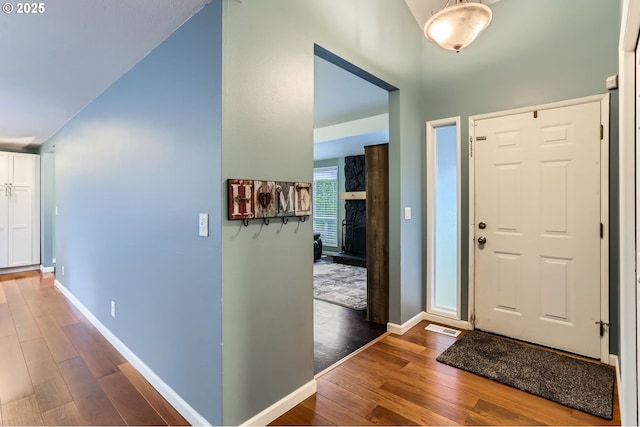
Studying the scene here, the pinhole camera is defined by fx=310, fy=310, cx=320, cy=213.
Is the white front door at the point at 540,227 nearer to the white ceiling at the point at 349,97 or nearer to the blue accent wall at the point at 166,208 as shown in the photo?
the white ceiling at the point at 349,97

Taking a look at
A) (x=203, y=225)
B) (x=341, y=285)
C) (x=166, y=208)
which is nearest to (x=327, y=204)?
(x=341, y=285)

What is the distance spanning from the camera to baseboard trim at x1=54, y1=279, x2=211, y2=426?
1770 mm

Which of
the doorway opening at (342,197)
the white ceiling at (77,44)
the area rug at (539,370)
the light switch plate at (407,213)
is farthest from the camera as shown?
the light switch plate at (407,213)

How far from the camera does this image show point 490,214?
2.91 m

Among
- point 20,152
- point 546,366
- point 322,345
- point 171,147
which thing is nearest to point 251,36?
point 171,147

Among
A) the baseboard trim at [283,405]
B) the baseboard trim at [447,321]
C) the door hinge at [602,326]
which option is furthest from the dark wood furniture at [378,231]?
the door hinge at [602,326]

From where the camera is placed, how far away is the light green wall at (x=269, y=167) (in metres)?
1.62

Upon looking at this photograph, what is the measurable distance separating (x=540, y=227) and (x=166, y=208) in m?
2.97

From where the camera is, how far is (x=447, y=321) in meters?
3.16

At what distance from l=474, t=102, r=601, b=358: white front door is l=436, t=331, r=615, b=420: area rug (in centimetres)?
20

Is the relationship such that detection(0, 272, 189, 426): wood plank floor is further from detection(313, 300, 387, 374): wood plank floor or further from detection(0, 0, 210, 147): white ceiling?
detection(0, 0, 210, 147): white ceiling

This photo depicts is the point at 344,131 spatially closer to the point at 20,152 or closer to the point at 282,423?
the point at 282,423

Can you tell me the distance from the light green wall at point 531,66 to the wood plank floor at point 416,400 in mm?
965

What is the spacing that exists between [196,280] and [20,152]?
247 inches
